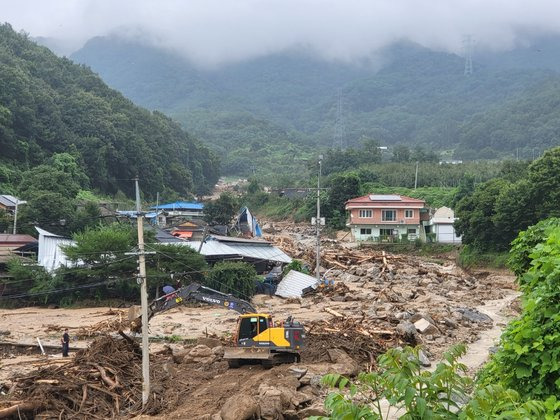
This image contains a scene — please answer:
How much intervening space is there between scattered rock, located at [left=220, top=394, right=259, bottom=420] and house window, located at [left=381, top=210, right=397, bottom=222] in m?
49.5

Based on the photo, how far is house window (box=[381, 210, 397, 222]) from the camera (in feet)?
204

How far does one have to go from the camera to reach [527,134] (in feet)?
431

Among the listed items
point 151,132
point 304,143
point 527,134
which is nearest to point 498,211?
point 151,132

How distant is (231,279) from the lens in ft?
118

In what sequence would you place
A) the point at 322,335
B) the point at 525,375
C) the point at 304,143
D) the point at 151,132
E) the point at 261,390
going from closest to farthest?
the point at 525,375 < the point at 261,390 < the point at 322,335 < the point at 151,132 < the point at 304,143

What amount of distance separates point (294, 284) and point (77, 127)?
48109 mm

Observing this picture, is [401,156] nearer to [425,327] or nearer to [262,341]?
[425,327]

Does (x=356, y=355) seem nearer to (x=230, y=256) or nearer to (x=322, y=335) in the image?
(x=322, y=335)

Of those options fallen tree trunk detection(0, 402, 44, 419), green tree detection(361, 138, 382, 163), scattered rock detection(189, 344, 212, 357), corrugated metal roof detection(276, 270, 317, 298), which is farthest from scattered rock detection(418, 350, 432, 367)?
green tree detection(361, 138, 382, 163)

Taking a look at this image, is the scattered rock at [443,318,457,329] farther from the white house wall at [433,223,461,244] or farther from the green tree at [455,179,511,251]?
the white house wall at [433,223,461,244]

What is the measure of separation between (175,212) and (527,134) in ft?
305

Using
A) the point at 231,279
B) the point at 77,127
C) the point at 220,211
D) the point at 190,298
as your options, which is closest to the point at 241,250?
the point at 231,279

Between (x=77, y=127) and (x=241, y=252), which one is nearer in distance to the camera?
(x=241, y=252)

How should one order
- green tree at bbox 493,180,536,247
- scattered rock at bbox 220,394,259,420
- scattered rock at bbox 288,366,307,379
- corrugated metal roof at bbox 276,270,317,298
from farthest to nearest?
green tree at bbox 493,180,536,247, corrugated metal roof at bbox 276,270,317,298, scattered rock at bbox 288,366,307,379, scattered rock at bbox 220,394,259,420
